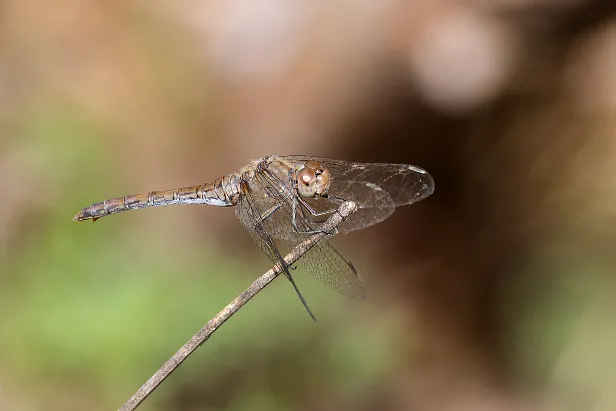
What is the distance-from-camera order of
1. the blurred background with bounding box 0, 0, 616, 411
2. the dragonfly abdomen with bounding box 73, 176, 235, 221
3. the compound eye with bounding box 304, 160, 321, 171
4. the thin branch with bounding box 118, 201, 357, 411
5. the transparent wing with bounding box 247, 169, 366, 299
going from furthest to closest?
the blurred background with bounding box 0, 0, 616, 411
the dragonfly abdomen with bounding box 73, 176, 235, 221
the compound eye with bounding box 304, 160, 321, 171
the transparent wing with bounding box 247, 169, 366, 299
the thin branch with bounding box 118, 201, 357, 411

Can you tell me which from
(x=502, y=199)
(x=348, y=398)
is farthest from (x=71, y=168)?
(x=502, y=199)

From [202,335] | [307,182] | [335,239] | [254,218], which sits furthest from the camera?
[335,239]

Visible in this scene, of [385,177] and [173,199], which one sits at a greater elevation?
[173,199]

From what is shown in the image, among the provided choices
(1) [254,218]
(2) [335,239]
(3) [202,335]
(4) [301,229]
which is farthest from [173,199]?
(3) [202,335]

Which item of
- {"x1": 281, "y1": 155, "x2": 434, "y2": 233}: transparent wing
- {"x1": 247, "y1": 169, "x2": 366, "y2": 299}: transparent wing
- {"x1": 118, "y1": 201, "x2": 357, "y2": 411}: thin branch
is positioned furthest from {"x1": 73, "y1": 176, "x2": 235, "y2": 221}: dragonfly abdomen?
{"x1": 118, "y1": 201, "x2": 357, "y2": 411}: thin branch

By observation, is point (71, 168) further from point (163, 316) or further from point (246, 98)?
point (246, 98)

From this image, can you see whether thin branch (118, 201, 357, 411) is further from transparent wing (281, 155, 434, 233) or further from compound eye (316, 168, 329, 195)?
transparent wing (281, 155, 434, 233)

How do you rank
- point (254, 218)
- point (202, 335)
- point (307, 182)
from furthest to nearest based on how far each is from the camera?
point (254, 218), point (307, 182), point (202, 335)

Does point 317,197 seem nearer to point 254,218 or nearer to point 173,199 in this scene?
point 254,218

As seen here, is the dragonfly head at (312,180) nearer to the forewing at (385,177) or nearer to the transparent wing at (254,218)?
the forewing at (385,177)

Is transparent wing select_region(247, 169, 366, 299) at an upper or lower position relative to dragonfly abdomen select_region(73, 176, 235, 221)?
lower
